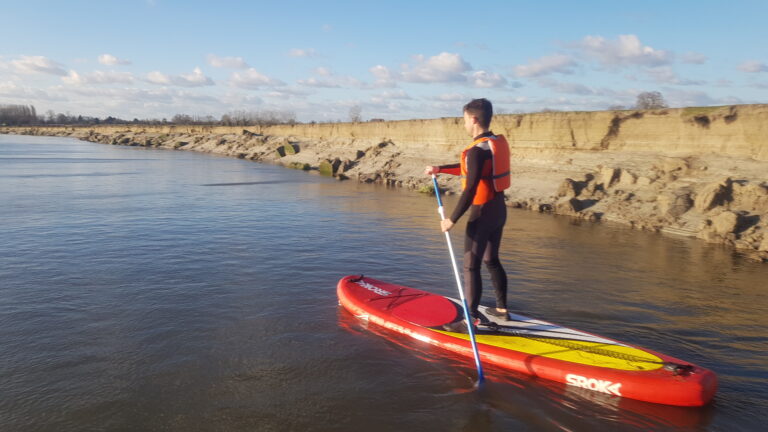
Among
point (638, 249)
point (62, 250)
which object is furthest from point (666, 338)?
point (62, 250)

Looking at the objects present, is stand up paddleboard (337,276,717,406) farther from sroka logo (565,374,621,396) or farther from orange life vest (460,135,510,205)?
orange life vest (460,135,510,205)

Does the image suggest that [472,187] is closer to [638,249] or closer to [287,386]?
[287,386]

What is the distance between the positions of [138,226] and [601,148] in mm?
15703

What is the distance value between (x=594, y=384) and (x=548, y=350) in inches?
22.0

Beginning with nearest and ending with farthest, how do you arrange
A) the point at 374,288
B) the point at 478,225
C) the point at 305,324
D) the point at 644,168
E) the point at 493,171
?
the point at 493,171
the point at 478,225
the point at 305,324
the point at 374,288
the point at 644,168

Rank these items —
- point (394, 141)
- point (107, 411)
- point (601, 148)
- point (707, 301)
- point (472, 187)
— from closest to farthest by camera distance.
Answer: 1. point (107, 411)
2. point (472, 187)
3. point (707, 301)
4. point (601, 148)
5. point (394, 141)

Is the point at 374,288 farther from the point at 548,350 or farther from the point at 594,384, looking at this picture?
the point at 594,384

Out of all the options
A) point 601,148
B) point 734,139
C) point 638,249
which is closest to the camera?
point 638,249

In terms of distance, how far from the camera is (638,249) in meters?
10.7

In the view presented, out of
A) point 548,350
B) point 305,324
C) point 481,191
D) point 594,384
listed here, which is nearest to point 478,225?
point 481,191

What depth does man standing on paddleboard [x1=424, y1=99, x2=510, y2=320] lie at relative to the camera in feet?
15.8

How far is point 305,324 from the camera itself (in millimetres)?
5918

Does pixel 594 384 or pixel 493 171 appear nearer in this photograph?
pixel 594 384

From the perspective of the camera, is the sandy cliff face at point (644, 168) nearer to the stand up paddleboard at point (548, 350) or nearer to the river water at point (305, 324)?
the river water at point (305, 324)
